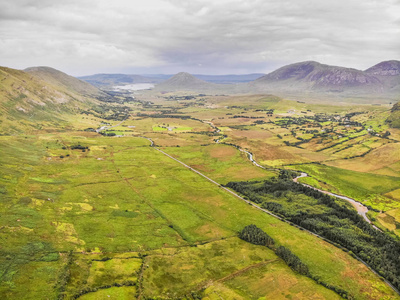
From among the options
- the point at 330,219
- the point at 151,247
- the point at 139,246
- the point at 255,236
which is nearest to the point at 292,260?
the point at 255,236

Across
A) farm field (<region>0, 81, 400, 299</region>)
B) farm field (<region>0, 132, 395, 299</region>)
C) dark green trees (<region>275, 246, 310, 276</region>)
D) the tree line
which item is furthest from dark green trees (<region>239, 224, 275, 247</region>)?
the tree line

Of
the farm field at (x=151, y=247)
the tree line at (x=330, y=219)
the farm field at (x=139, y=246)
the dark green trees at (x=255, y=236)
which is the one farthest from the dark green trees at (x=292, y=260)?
the tree line at (x=330, y=219)

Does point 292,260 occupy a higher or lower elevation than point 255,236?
lower

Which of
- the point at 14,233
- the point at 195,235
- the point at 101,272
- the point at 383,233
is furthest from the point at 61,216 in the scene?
the point at 383,233

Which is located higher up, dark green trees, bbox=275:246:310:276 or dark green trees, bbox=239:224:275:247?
dark green trees, bbox=239:224:275:247

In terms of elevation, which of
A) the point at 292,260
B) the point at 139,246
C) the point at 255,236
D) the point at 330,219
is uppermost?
the point at 139,246

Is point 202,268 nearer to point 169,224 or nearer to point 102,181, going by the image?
point 169,224

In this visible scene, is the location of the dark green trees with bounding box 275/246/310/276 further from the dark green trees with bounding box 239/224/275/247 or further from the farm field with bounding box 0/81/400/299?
the dark green trees with bounding box 239/224/275/247

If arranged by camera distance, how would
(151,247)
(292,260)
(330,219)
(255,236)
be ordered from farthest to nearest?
(330,219) < (255,236) < (151,247) < (292,260)

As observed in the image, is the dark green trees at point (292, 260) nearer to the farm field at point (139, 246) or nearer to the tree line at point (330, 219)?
the farm field at point (139, 246)

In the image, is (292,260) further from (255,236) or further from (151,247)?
(151,247)

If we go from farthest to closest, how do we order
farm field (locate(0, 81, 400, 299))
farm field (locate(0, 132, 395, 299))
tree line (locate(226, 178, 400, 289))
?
tree line (locate(226, 178, 400, 289)) → farm field (locate(0, 132, 395, 299)) → farm field (locate(0, 81, 400, 299))
